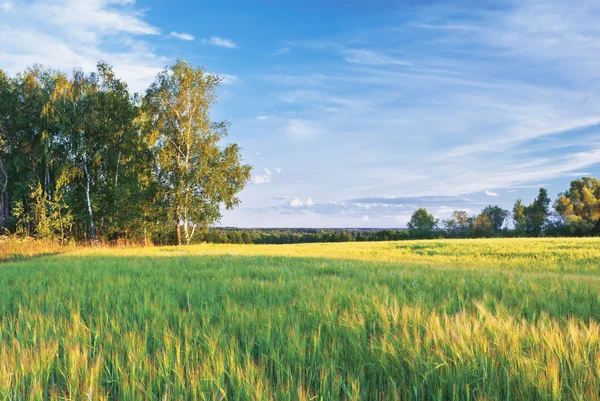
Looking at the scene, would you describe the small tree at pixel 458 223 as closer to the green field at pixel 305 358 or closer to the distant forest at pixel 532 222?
the distant forest at pixel 532 222

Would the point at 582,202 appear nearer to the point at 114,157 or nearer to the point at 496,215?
the point at 496,215

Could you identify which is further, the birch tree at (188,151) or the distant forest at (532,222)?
the distant forest at (532,222)

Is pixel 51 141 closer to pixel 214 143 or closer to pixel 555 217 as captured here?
pixel 214 143

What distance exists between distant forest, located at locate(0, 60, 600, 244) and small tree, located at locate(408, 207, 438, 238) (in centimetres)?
7093

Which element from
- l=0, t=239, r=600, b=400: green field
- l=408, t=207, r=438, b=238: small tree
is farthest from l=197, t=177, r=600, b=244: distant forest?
l=0, t=239, r=600, b=400: green field

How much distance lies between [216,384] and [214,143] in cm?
3031

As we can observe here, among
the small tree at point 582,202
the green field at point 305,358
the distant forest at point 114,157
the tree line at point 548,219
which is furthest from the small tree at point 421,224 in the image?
the green field at point 305,358

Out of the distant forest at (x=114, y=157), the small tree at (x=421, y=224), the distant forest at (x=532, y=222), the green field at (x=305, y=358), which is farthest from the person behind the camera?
the small tree at (x=421, y=224)

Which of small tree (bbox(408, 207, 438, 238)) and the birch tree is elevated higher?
the birch tree

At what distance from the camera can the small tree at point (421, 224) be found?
297ft

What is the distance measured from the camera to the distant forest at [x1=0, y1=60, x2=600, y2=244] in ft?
88.9

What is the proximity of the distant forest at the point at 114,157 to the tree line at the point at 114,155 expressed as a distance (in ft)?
0.28

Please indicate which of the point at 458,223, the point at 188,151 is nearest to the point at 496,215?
the point at 458,223

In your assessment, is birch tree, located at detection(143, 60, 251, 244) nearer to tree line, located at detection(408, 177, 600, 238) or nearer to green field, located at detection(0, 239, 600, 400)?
green field, located at detection(0, 239, 600, 400)
